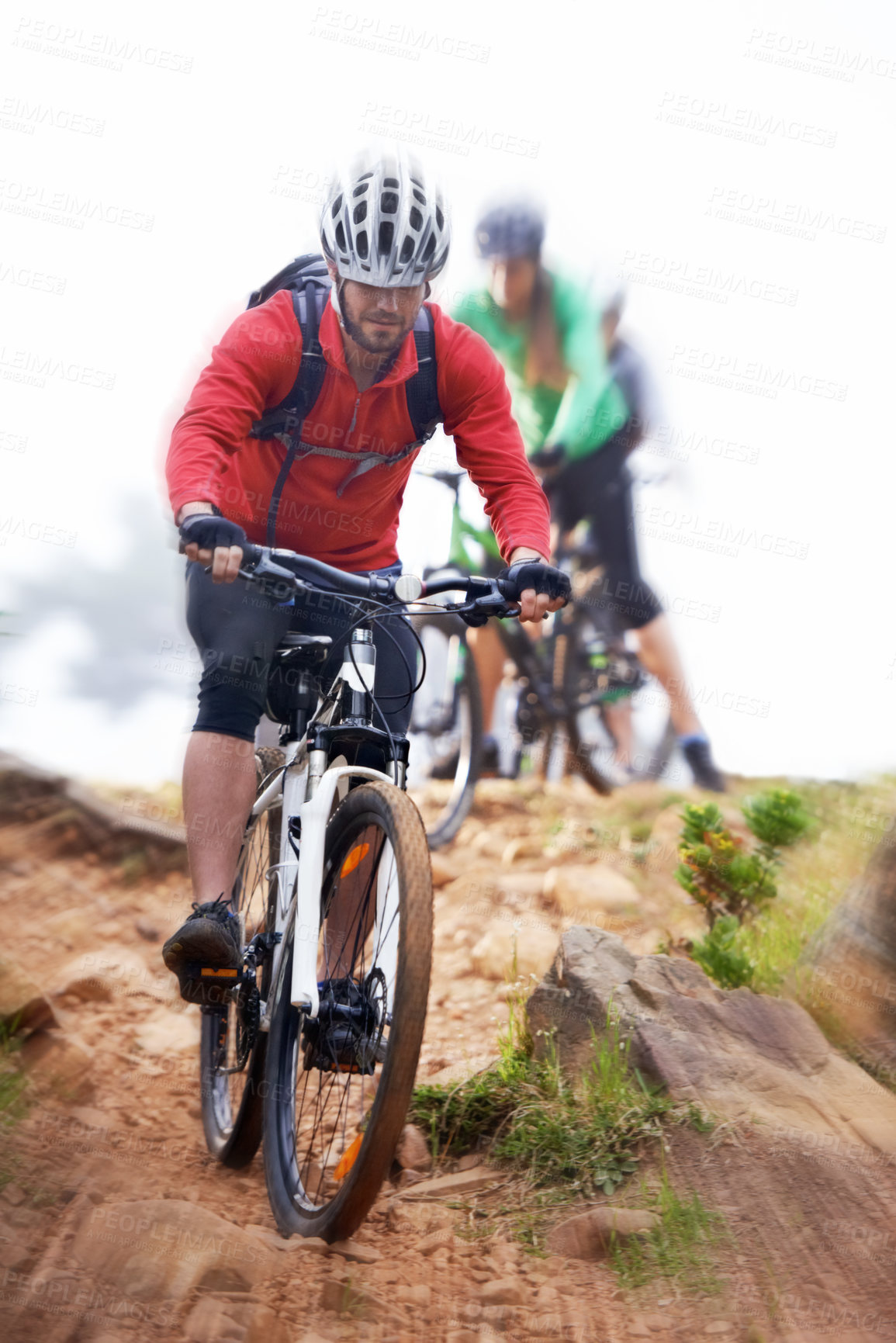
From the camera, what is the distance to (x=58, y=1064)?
11.3 ft

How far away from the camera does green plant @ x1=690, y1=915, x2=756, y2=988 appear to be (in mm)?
3701

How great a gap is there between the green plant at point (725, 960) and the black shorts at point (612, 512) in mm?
2966

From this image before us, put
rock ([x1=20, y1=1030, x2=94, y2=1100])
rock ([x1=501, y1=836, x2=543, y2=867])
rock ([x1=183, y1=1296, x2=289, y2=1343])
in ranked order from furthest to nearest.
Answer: rock ([x1=501, y1=836, x2=543, y2=867])
rock ([x1=20, y1=1030, x2=94, y2=1100])
rock ([x1=183, y1=1296, x2=289, y2=1343])

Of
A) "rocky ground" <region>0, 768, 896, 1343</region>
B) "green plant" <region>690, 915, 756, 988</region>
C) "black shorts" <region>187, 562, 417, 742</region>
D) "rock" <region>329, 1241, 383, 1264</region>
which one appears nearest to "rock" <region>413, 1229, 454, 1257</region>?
"rocky ground" <region>0, 768, 896, 1343</region>

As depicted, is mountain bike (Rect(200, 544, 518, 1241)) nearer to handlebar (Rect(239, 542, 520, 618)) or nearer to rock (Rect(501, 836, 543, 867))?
handlebar (Rect(239, 542, 520, 618))

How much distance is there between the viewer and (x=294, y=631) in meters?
2.91

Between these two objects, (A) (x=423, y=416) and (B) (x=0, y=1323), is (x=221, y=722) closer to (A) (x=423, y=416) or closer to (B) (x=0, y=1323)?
(A) (x=423, y=416)

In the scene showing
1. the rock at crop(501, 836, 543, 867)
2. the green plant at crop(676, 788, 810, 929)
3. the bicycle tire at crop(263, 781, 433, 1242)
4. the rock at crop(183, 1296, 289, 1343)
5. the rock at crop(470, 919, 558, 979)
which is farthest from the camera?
the rock at crop(501, 836, 543, 867)

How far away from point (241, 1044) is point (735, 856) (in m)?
2.20

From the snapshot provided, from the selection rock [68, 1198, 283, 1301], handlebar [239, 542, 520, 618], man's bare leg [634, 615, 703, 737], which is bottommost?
rock [68, 1198, 283, 1301]

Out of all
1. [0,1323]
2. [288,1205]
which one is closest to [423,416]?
[288,1205]

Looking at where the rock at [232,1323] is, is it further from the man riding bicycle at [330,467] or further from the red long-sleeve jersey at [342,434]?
the red long-sleeve jersey at [342,434]

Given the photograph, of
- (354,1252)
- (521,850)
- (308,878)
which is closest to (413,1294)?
(354,1252)

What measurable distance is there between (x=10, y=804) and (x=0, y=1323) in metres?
3.95
